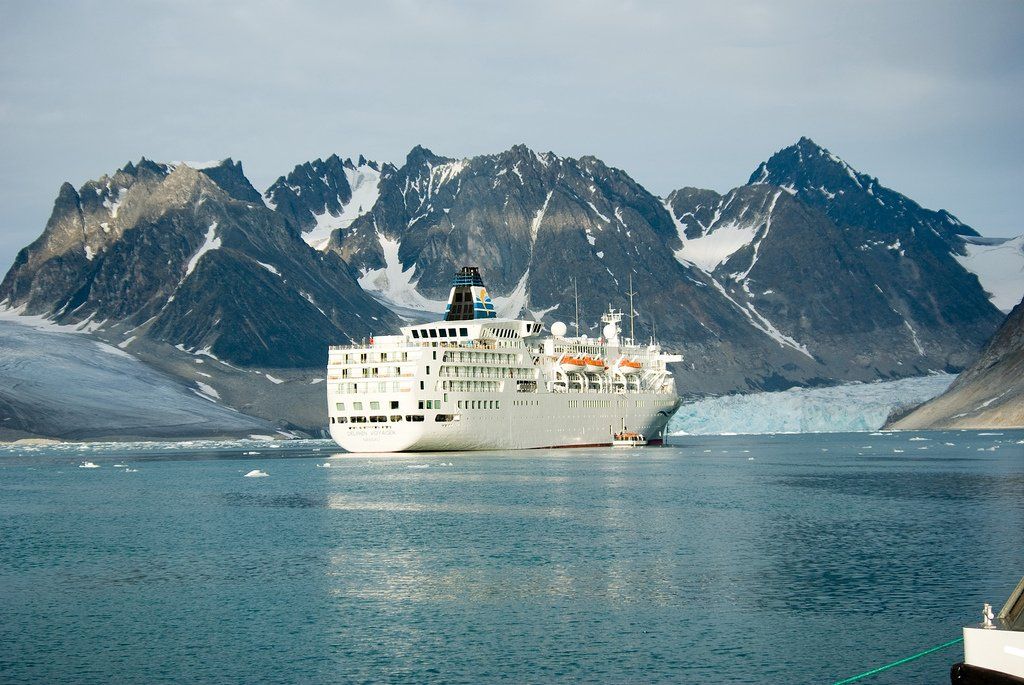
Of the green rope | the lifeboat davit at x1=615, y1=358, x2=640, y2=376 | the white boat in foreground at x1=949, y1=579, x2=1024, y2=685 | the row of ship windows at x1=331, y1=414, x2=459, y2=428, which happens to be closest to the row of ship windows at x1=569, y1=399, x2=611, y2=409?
the lifeboat davit at x1=615, y1=358, x2=640, y2=376

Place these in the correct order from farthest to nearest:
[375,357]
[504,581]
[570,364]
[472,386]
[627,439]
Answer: [627,439] → [570,364] → [472,386] → [375,357] → [504,581]

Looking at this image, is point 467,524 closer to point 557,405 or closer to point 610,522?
point 610,522

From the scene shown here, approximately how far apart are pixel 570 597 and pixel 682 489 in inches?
1656

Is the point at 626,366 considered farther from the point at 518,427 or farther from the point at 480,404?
the point at 480,404

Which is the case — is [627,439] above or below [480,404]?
below

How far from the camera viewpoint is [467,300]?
14388 cm

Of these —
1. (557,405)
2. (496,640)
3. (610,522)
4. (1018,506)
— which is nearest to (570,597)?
(496,640)

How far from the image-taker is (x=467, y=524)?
62.8 m

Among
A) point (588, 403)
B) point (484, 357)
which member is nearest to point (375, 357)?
point (484, 357)

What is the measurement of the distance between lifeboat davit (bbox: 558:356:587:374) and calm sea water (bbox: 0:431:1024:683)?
55.0m

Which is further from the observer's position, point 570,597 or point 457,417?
point 457,417

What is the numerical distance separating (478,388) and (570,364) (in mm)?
17380

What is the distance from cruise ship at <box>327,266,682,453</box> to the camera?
12450 cm

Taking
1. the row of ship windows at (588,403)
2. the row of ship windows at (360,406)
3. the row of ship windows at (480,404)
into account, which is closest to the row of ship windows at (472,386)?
the row of ship windows at (480,404)
